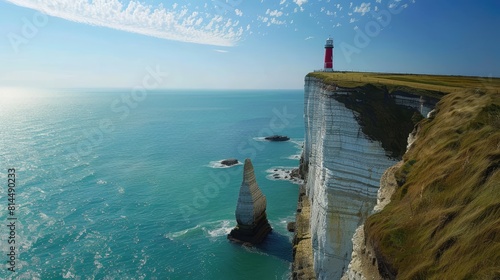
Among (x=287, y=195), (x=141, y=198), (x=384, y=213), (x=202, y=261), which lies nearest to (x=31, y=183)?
(x=141, y=198)

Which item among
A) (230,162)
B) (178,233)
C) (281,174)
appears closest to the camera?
(178,233)

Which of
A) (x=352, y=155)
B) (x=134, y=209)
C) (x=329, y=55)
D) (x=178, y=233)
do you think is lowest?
(x=178, y=233)

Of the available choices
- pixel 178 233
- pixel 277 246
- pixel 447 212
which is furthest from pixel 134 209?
pixel 447 212

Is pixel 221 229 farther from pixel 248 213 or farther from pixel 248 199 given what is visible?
pixel 248 199

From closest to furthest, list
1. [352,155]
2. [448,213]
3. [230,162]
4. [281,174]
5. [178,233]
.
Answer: [448,213]
[352,155]
[178,233]
[281,174]
[230,162]

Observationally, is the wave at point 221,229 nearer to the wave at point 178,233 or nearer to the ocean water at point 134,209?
the ocean water at point 134,209

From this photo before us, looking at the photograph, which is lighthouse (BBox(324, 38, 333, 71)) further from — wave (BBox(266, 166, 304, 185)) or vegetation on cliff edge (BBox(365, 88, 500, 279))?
vegetation on cliff edge (BBox(365, 88, 500, 279))

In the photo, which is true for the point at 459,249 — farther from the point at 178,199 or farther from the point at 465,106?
the point at 178,199

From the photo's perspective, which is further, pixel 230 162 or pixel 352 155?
pixel 230 162
